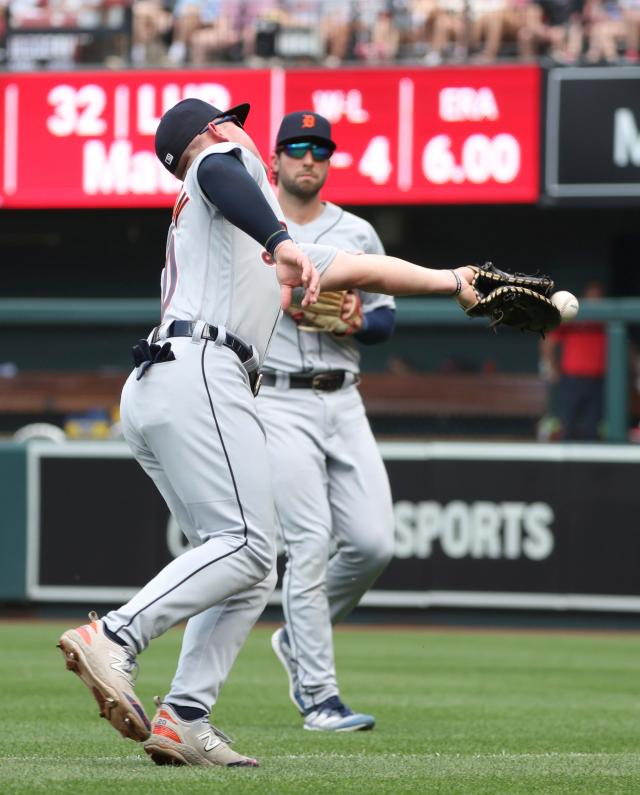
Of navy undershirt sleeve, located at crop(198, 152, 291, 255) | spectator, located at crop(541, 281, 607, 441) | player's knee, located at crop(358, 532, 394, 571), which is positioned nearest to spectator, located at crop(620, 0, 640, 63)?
spectator, located at crop(541, 281, 607, 441)

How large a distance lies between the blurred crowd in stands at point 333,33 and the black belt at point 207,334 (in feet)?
32.3

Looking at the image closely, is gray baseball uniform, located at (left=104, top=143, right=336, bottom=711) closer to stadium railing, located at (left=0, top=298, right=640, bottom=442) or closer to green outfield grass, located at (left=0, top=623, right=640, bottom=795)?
green outfield grass, located at (left=0, top=623, right=640, bottom=795)

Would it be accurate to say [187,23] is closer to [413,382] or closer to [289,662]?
[413,382]

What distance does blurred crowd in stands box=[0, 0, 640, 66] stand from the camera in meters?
13.5

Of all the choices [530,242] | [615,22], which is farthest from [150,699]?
[530,242]

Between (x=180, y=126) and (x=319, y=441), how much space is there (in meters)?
1.73

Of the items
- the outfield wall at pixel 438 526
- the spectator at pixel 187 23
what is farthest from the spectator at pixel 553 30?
the outfield wall at pixel 438 526

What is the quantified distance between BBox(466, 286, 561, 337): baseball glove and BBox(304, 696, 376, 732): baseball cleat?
1.63 m

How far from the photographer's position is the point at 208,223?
12.4ft

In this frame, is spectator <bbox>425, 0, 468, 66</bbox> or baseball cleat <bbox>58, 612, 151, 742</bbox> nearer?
baseball cleat <bbox>58, 612, 151, 742</bbox>

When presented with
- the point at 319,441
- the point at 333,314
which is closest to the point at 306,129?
the point at 333,314

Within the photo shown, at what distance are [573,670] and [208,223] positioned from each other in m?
4.20

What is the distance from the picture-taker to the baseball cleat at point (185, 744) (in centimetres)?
371

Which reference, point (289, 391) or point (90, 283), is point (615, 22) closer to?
point (90, 283)
